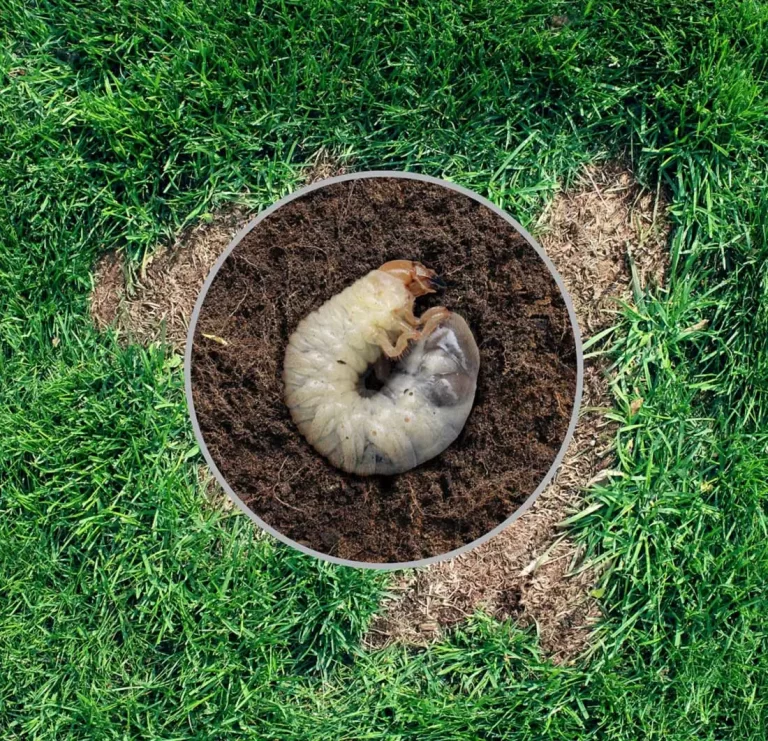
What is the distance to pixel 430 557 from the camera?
3.02 m

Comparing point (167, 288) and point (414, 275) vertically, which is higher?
point (414, 275)

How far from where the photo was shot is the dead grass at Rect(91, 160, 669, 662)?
3.09m

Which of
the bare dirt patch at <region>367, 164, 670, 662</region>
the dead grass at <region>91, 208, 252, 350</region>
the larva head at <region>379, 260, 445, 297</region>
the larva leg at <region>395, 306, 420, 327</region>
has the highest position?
the larva head at <region>379, 260, 445, 297</region>

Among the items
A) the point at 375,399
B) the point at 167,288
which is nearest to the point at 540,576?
the point at 375,399

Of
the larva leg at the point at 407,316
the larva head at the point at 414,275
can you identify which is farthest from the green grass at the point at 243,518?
the larva leg at the point at 407,316

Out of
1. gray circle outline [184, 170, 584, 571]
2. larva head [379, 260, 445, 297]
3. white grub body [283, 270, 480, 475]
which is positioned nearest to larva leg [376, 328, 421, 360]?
white grub body [283, 270, 480, 475]

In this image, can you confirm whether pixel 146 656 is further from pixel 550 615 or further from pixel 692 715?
pixel 692 715

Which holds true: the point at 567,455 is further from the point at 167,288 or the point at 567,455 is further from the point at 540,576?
the point at 167,288

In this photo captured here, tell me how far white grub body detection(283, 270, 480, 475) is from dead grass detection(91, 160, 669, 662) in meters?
0.45

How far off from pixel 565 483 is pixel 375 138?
1272mm

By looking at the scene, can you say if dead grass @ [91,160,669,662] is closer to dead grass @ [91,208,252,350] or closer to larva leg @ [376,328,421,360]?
dead grass @ [91,208,252,350]

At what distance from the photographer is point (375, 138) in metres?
3.17

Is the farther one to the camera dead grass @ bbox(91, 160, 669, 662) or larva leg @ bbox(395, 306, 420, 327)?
dead grass @ bbox(91, 160, 669, 662)

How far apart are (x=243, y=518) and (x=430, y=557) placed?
61 centimetres
